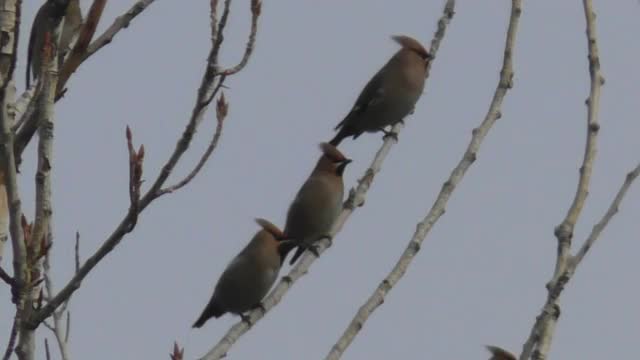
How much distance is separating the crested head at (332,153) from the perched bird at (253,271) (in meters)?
0.52

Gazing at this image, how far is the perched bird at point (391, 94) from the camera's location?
802 centimetres

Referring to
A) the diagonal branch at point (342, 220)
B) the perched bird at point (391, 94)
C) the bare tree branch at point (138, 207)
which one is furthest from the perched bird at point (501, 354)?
the bare tree branch at point (138, 207)

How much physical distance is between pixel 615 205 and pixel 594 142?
23cm

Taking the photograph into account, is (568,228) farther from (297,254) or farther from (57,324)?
(297,254)

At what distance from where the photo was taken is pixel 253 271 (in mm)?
7395

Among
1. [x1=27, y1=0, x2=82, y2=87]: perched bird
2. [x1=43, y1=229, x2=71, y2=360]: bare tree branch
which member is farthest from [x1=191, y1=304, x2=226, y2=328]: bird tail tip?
[x1=43, y1=229, x2=71, y2=360]: bare tree branch

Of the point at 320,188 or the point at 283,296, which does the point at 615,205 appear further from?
the point at 320,188

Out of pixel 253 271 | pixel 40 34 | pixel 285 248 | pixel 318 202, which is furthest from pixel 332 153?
pixel 40 34

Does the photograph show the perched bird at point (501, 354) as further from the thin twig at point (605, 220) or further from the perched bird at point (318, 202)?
the thin twig at point (605, 220)

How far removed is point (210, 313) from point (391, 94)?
1.68 metres

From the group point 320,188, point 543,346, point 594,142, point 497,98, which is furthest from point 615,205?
point 320,188

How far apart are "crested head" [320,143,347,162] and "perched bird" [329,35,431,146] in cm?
36

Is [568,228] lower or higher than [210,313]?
higher

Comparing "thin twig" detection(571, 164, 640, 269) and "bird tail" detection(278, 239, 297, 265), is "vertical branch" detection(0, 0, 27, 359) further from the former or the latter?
"bird tail" detection(278, 239, 297, 265)
